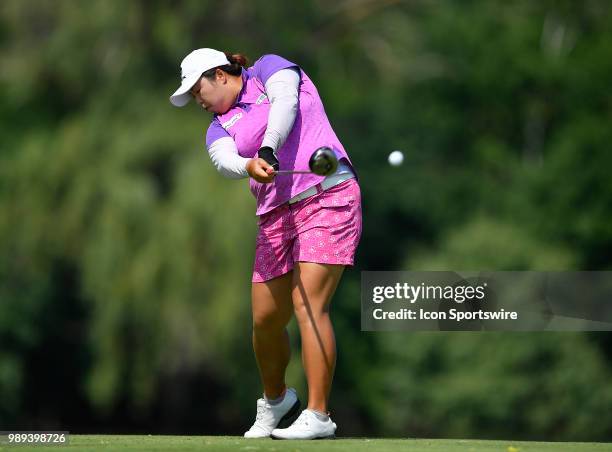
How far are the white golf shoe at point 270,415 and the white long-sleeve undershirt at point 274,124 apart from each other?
49.9 inches

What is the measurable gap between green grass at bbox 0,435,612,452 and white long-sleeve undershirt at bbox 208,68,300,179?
1.25 m

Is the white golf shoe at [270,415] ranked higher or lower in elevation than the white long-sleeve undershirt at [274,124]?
lower

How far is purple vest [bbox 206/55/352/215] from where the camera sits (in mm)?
6715

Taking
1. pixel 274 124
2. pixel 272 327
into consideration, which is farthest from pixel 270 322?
pixel 274 124

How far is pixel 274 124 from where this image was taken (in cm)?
649

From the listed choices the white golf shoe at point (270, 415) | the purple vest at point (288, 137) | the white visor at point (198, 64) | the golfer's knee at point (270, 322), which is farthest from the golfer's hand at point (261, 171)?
the white golf shoe at point (270, 415)

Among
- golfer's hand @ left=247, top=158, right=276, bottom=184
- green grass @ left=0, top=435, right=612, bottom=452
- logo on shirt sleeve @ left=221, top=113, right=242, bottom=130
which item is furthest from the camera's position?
logo on shirt sleeve @ left=221, top=113, right=242, bottom=130

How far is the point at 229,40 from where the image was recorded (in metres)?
23.2

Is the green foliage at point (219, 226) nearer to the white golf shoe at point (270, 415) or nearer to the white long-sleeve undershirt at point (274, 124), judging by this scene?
the white golf shoe at point (270, 415)

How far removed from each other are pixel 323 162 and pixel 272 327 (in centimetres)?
101

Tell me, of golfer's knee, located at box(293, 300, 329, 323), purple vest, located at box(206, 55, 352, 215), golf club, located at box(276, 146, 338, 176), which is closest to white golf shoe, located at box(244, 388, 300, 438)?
golfer's knee, located at box(293, 300, 329, 323)

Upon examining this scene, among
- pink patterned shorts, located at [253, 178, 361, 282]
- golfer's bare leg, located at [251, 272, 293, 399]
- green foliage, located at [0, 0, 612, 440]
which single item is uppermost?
pink patterned shorts, located at [253, 178, 361, 282]

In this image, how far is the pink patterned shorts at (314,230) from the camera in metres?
6.66

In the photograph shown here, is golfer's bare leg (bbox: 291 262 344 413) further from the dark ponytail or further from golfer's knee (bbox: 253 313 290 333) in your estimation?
the dark ponytail
